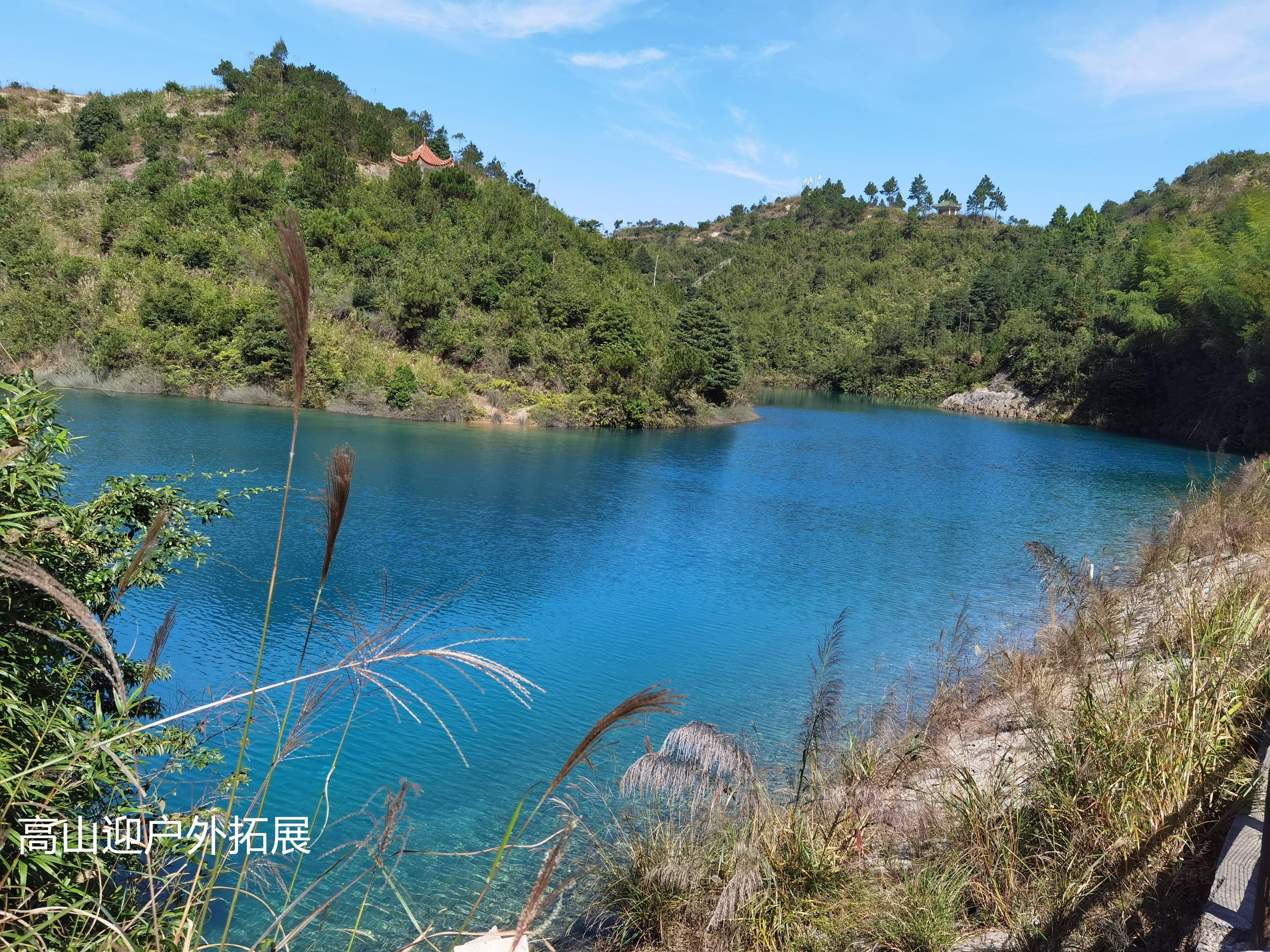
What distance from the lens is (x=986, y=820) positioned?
365 centimetres

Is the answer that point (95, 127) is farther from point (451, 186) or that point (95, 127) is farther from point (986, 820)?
point (986, 820)

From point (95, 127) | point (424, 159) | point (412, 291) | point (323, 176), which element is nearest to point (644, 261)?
point (424, 159)

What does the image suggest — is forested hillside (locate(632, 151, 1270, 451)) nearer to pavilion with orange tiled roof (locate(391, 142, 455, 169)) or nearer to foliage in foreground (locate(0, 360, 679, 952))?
pavilion with orange tiled roof (locate(391, 142, 455, 169))

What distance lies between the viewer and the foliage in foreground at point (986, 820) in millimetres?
3037

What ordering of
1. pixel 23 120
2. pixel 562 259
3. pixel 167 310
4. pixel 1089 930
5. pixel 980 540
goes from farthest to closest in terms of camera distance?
pixel 23 120, pixel 562 259, pixel 167 310, pixel 980 540, pixel 1089 930

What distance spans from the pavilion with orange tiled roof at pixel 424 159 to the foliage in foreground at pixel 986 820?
3764 cm

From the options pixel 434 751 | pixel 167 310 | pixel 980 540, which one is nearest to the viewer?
pixel 434 751

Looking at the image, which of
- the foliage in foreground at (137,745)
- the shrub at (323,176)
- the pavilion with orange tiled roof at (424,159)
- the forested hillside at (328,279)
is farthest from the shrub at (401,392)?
the foliage in foreground at (137,745)

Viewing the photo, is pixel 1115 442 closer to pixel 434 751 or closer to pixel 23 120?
pixel 434 751

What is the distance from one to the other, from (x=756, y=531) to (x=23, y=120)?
1730 inches

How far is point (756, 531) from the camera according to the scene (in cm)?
1513

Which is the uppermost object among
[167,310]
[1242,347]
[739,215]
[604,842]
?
[739,215]

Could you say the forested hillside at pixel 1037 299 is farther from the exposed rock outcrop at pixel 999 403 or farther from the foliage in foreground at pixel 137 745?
the foliage in foreground at pixel 137 745

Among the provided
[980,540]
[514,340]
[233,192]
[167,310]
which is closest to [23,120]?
[233,192]
